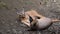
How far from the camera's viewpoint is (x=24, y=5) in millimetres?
3951

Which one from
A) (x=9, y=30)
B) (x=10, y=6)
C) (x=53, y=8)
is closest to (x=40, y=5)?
(x=53, y=8)

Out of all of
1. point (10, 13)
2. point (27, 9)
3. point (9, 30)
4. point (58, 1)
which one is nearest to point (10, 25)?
point (9, 30)

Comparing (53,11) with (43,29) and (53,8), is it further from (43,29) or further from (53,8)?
(43,29)

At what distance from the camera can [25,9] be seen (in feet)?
12.5

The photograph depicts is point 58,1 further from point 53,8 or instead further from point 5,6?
point 5,6

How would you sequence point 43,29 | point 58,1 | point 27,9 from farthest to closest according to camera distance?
1. point 58,1
2. point 27,9
3. point 43,29

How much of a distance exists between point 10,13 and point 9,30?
1.98ft

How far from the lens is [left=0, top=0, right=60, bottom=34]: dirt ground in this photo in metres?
3.04

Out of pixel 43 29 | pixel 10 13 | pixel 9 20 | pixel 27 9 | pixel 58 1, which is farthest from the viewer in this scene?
pixel 58 1

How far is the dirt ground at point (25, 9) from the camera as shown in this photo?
3045mm

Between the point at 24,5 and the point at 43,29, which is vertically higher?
the point at 24,5

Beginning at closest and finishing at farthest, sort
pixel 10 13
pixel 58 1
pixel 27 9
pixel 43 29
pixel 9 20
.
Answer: pixel 43 29
pixel 9 20
pixel 10 13
pixel 27 9
pixel 58 1

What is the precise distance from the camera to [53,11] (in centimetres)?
383

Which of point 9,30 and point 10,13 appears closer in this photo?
point 9,30
